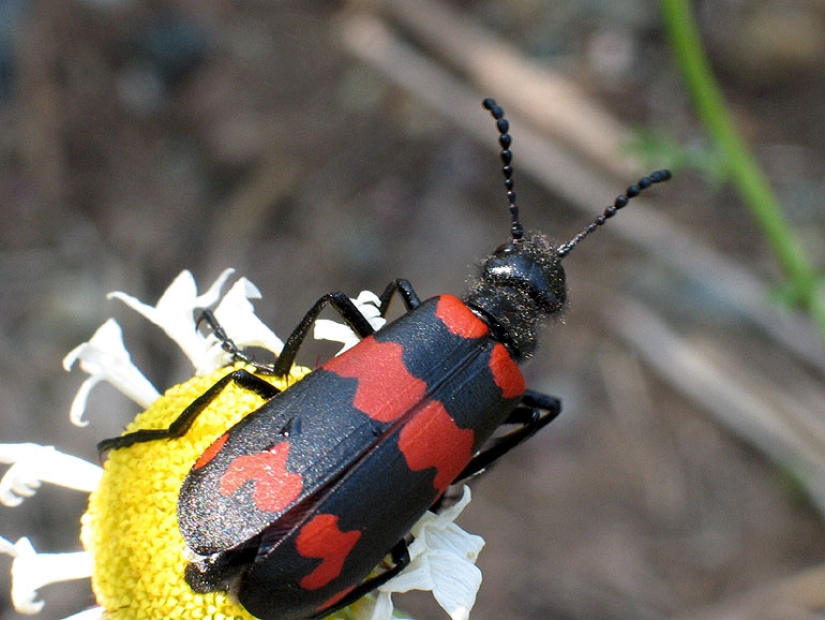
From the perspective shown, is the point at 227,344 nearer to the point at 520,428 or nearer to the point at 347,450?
the point at 347,450

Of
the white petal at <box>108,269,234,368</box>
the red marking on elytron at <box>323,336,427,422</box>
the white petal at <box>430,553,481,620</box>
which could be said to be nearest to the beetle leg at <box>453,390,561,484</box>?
the white petal at <box>430,553,481,620</box>

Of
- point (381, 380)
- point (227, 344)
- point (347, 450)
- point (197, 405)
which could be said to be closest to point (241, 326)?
point (227, 344)

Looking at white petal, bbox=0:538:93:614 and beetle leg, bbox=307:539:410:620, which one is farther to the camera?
white petal, bbox=0:538:93:614

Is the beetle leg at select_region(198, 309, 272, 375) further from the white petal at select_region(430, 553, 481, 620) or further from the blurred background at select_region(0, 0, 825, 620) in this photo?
the blurred background at select_region(0, 0, 825, 620)

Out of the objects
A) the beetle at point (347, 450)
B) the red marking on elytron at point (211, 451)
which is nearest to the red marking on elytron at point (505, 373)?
the beetle at point (347, 450)

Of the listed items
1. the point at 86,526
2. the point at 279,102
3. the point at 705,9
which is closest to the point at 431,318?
the point at 86,526

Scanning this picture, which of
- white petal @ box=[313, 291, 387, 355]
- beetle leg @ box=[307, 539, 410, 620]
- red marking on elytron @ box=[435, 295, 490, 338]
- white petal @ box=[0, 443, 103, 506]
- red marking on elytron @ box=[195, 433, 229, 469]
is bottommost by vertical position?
beetle leg @ box=[307, 539, 410, 620]

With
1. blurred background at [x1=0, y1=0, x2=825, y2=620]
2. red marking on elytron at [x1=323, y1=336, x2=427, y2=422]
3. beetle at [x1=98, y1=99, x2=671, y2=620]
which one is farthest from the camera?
blurred background at [x1=0, y1=0, x2=825, y2=620]
